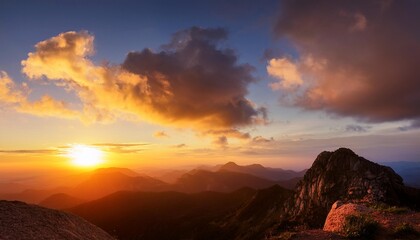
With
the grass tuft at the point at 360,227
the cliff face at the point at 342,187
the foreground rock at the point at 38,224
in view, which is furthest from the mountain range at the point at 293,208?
the foreground rock at the point at 38,224

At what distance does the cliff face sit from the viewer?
38750 millimetres

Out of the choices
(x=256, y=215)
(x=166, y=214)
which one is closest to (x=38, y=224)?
(x=256, y=215)

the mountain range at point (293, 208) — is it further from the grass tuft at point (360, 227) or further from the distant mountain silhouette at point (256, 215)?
the grass tuft at point (360, 227)

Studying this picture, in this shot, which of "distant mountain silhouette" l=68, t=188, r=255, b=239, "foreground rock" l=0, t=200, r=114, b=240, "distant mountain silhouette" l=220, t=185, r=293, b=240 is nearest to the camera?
"foreground rock" l=0, t=200, r=114, b=240

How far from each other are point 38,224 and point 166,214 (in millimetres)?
153867

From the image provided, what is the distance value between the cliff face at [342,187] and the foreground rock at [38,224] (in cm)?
2763

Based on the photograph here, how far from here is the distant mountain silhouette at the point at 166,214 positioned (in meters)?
125

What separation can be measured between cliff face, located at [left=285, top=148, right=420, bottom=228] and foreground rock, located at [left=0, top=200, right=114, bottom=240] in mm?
27632

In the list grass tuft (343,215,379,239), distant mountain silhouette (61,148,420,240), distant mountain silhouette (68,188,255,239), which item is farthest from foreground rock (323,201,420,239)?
distant mountain silhouette (68,188,255,239)

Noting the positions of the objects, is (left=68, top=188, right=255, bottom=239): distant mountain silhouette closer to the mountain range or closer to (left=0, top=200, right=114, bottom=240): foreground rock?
the mountain range

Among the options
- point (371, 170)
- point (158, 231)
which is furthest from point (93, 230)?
point (158, 231)

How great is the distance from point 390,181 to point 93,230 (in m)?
37.1

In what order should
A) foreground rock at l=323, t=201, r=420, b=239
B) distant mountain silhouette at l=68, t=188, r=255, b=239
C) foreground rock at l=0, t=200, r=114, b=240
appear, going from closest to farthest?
foreground rock at l=0, t=200, r=114, b=240 → foreground rock at l=323, t=201, r=420, b=239 → distant mountain silhouette at l=68, t=188, r=255, b=239

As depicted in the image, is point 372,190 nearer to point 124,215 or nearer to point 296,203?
point 296,203
